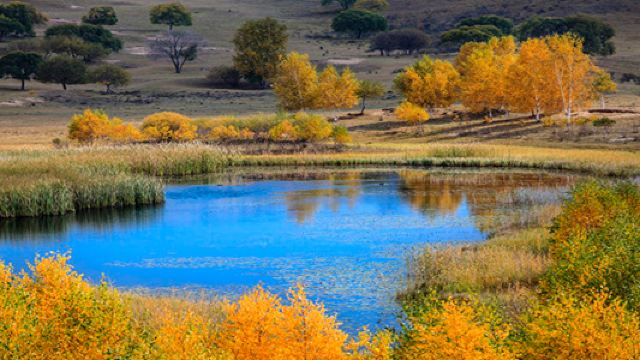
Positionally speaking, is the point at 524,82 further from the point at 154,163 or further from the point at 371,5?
the point at 371,5

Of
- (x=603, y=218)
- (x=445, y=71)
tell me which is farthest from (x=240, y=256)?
(x=445, y=71)

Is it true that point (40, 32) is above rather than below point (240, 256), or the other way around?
above

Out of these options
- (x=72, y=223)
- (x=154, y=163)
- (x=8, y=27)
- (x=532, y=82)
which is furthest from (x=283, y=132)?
(x=8, y=27)

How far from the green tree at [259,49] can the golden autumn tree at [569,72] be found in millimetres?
48370

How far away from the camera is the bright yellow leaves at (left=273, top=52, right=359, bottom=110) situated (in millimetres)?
87625

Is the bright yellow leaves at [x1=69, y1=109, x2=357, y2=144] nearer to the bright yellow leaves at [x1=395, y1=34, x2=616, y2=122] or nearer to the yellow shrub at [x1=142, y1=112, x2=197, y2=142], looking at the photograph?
the yellow shrub at [x1=142, y1=112, x2=197, y2=142]

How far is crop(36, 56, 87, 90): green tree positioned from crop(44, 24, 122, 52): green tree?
2233 centimetres

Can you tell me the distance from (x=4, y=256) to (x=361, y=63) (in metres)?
96.7

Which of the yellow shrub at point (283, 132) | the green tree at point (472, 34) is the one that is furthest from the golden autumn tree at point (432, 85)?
the green tree at point (472, 34)

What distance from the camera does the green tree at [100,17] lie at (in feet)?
491

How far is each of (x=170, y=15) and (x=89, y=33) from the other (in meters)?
19.0

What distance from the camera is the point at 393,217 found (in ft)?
132

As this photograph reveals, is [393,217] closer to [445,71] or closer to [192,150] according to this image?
[192,150]

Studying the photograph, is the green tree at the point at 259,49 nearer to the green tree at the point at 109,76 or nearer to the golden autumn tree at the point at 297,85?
the green tree at the point at 109,76
